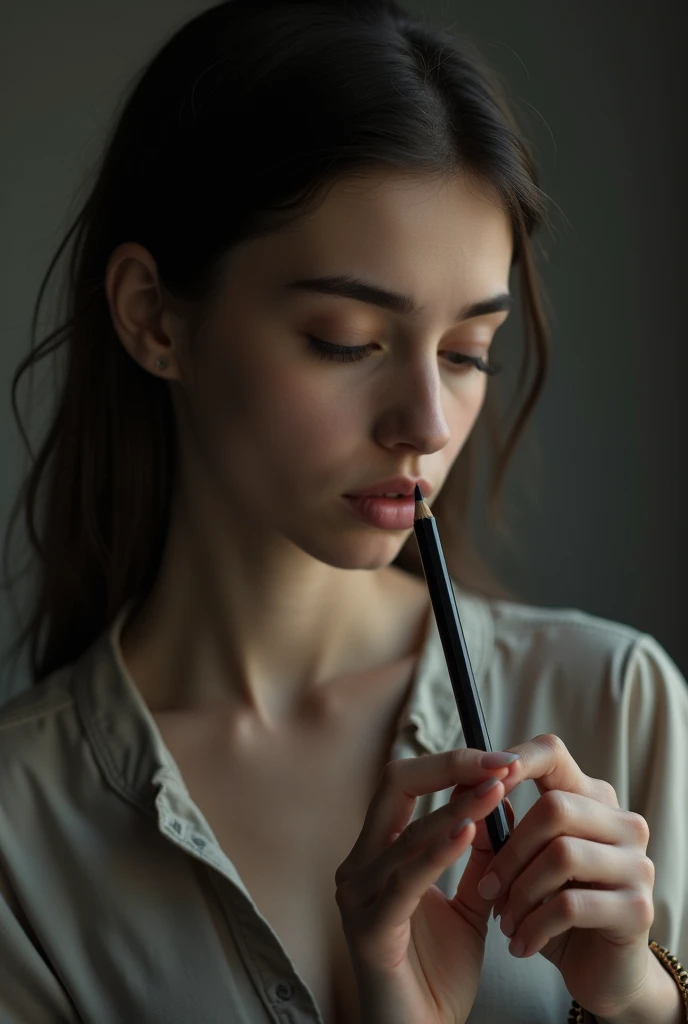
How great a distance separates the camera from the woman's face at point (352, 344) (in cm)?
97

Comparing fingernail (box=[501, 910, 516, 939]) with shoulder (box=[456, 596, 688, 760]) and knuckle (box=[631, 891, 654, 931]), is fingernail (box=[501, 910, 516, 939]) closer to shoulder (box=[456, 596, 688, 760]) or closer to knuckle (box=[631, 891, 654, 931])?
knuckle (box=[631, 891, 654, 931])

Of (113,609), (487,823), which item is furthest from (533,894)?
(113,609)

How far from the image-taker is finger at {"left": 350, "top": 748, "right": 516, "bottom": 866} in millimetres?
776

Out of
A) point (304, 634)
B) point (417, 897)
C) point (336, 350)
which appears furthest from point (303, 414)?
point (417, 897)

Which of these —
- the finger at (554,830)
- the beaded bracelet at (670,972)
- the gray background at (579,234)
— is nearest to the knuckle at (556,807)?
the finger at (554,830)

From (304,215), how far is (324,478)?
0.68ft

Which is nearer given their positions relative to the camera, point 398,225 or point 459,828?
point 459,828

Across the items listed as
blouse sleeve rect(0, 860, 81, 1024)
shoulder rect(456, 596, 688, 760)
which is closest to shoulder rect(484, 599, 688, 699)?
shoulder rect(456, 596, 688, 760)

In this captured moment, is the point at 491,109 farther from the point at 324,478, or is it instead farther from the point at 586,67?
the point at 586,67

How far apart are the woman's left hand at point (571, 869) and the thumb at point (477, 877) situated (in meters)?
0.03

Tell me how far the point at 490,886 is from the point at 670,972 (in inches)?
8.8

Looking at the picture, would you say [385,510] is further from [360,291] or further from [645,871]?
[645,871]

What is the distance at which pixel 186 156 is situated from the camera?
108cm

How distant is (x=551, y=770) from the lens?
815mm
